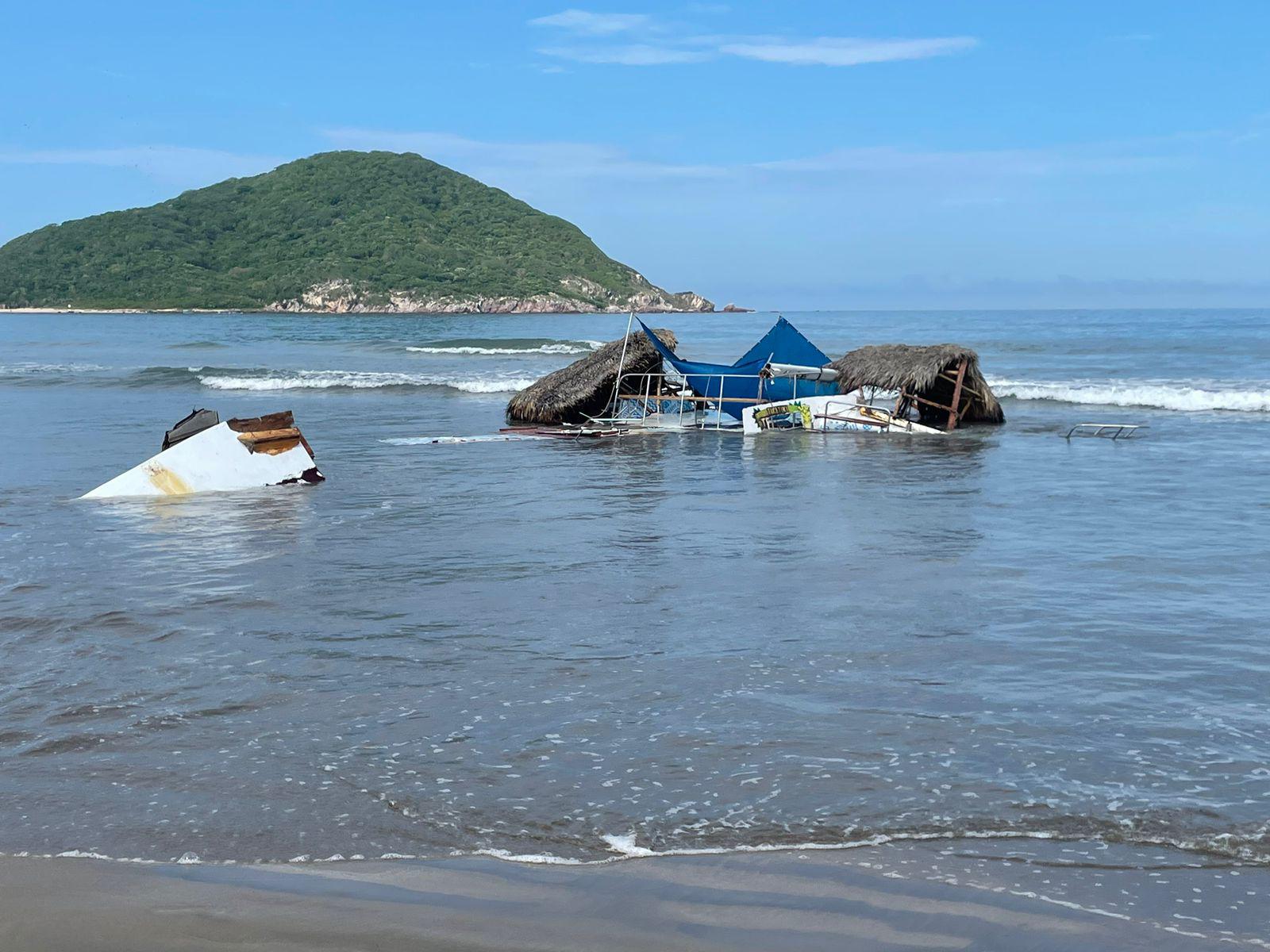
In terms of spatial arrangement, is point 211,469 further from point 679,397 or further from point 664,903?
point 679,397

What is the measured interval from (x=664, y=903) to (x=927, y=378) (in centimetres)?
1908

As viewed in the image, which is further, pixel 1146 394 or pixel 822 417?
pixel 1146 394

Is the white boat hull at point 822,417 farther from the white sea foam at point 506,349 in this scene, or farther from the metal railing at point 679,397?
the white sea foam at point 506,349

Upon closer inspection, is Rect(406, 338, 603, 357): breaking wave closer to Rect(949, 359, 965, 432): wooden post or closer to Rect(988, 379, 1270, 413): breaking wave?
Rect(988, 379, 1270, 413): breaking wave

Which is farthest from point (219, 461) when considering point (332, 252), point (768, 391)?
point (332, 252)

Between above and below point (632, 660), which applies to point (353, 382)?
above

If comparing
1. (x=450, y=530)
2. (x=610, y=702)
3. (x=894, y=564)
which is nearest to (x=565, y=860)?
(x=610, y=702)

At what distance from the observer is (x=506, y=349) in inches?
2280

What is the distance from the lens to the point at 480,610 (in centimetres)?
777

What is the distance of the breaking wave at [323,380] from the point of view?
35.2 metres

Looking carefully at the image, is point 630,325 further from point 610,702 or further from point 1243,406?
→ point 610,702

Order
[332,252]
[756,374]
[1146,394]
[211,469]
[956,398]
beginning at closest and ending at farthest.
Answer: [211,469], [956,398], [756,374], [1146,394], [332,252]

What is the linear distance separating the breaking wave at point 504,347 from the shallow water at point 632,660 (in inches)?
1542

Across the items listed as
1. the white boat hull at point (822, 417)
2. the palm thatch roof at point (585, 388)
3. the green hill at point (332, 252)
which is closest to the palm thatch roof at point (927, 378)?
the white boat hull at point (822, 417)
